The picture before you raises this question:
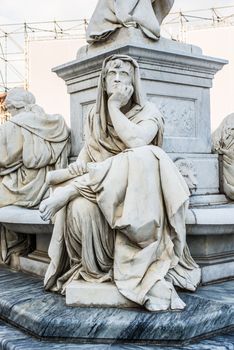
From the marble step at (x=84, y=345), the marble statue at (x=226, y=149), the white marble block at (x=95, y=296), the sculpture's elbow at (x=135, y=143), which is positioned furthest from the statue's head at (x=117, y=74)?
the marble step at (x=84, y=345)

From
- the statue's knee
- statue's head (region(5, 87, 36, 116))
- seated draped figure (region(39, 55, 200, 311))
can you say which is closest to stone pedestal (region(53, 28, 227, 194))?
statue's head (region(5, 87, 36, 116))

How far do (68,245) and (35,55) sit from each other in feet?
39.7

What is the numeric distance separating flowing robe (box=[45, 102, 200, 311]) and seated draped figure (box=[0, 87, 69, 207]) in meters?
0.94

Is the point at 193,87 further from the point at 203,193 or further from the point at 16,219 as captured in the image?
the point at 16,219

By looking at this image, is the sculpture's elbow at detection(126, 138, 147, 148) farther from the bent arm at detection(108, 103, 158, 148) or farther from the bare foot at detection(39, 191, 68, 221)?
the bare foot at detection(39, 191, 68, 221)

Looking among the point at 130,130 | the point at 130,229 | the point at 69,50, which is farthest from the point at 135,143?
the point at 69,50

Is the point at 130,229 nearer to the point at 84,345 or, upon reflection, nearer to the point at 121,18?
the point at 84,345

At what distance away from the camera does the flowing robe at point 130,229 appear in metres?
2.31

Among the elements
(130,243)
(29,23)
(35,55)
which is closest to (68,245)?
(130,243)

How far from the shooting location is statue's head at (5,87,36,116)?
368cm

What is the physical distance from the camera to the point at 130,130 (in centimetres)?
260

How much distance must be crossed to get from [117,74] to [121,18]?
0.84 m

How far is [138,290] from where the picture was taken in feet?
7.55

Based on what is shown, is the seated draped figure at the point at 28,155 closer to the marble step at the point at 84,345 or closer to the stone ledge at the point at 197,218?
→ the stone ledge at the point at 197,218
